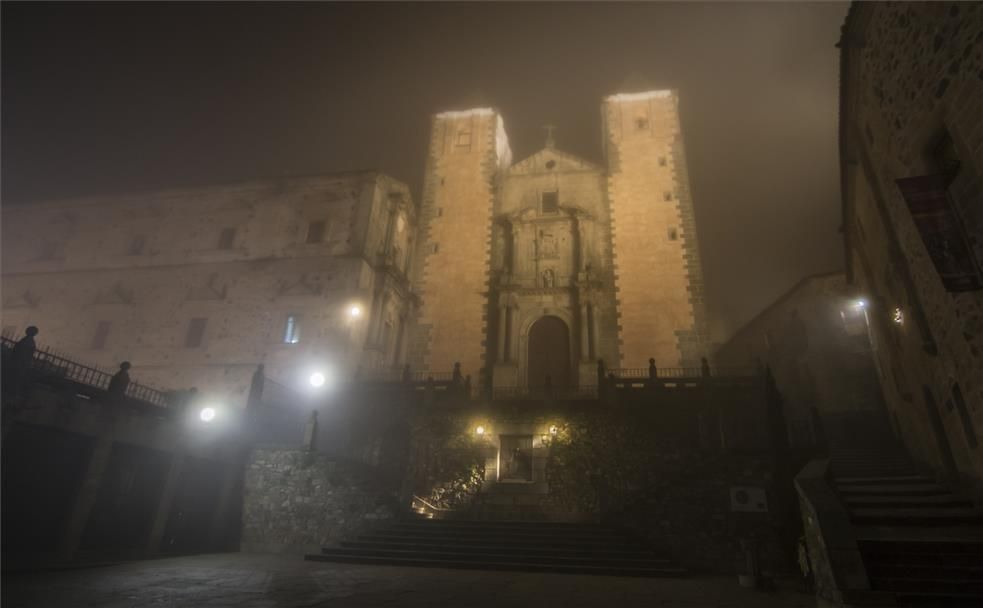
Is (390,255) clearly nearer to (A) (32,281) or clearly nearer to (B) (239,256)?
(B) (239,256)

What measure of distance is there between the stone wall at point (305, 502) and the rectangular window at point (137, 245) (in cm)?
1881

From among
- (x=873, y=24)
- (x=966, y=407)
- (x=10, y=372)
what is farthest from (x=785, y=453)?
(x=10, y=372)

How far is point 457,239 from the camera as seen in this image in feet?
93.1

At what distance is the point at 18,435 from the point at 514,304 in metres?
19.1

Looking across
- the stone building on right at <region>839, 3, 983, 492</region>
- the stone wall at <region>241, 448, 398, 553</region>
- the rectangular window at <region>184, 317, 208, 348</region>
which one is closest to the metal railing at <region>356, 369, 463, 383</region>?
the stone wall at <region>241, 448, 398, 553</region>

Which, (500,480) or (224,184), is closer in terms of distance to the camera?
(500,480)

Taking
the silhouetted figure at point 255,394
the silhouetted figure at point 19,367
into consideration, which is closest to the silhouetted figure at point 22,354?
the silhouetted figure at point 19,367

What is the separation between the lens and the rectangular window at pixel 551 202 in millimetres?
28256

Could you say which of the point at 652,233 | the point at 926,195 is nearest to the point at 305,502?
the point at 926,195

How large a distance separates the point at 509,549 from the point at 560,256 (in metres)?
17.1

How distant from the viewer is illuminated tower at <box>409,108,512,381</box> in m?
25.7

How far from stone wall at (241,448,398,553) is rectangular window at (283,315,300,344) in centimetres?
777

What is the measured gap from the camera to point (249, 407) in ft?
59.0

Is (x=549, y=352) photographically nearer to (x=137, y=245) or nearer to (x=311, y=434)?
(x=311, y=434)
